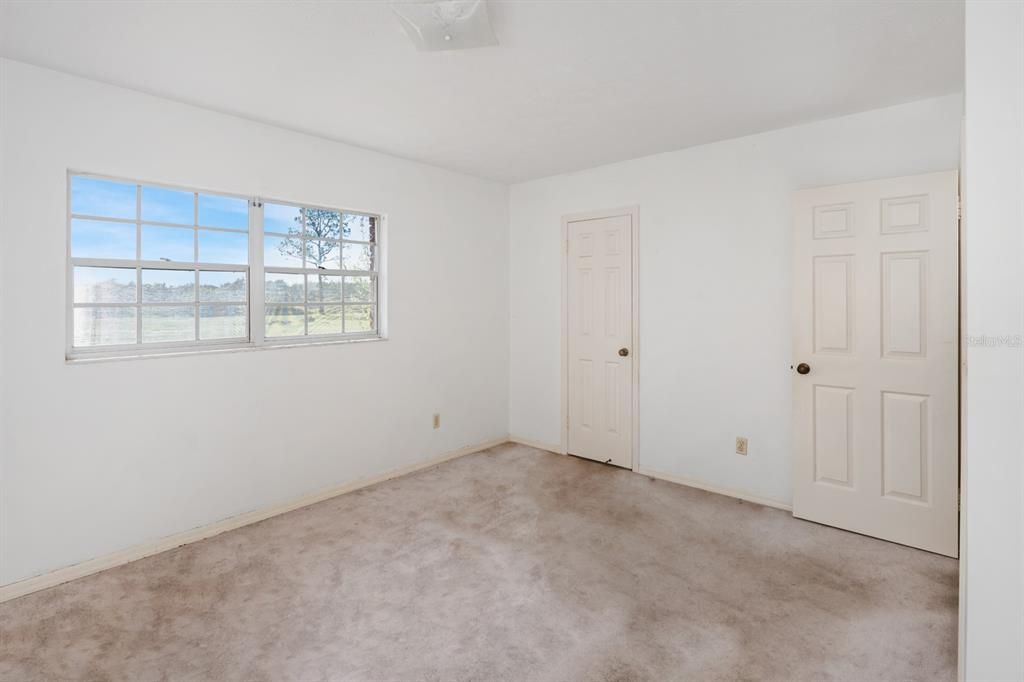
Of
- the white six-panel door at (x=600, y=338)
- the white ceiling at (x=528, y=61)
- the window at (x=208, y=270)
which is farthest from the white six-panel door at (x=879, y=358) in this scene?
the window at (x=208, y=270)

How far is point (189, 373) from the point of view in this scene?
2.84m

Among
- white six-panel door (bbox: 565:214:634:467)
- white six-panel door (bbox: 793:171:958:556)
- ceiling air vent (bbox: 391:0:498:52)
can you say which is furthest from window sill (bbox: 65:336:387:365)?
white six-panel door (bbox: 793:171:958:556)

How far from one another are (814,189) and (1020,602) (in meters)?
2.70

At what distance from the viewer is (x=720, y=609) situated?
217 centimetres

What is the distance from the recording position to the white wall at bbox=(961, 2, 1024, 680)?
88 centimetres

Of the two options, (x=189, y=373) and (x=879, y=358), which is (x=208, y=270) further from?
(x=879, y=358)

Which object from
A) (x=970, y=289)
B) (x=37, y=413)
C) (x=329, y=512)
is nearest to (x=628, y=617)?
(x=970, y=289)

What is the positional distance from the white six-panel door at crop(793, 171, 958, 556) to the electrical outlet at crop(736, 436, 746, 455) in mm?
364

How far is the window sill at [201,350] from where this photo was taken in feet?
8.33

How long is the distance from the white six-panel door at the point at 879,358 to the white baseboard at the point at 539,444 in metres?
1.96

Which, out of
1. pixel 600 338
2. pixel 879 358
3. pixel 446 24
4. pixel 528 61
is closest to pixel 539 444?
pixel 600 338

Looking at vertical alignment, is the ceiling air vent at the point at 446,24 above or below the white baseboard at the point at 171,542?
above

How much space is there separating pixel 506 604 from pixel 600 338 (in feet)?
8.01

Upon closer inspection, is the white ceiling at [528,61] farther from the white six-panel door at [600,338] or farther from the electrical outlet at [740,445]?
the electrical outlet at [740,445]
